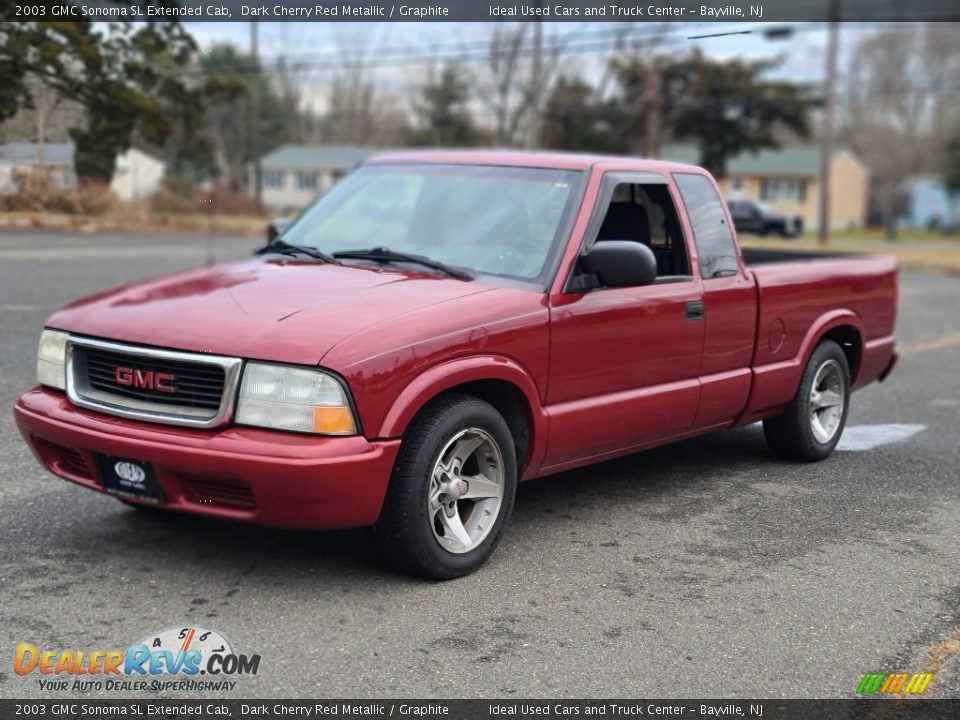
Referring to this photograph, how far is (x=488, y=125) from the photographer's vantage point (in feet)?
224

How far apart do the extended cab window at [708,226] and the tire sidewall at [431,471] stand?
1.86 meters

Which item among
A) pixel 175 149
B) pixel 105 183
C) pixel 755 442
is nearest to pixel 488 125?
pixel 175 149

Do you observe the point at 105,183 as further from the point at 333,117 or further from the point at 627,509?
the point at 333,117

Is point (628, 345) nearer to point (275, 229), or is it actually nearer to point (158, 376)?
point (158, 376)

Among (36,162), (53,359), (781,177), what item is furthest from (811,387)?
(781,177)

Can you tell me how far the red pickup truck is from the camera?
4.11 metres

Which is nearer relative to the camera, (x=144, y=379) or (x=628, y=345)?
(x=144, y=379)

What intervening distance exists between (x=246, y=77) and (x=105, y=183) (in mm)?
35570

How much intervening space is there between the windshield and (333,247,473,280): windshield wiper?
0.08 metres

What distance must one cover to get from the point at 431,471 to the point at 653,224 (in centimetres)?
223

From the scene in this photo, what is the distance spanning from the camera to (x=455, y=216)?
555 centimetres

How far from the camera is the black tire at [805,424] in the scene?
6.70m

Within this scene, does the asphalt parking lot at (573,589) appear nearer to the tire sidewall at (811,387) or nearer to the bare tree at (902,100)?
the tire sidewall at (811,387)

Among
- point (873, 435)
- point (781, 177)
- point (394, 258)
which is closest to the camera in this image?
point (394, 258)
